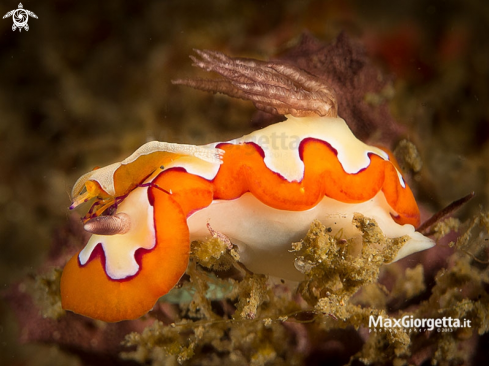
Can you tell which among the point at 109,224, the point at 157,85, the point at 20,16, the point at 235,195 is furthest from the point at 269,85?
the point at 20,16

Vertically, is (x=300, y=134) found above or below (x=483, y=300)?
above

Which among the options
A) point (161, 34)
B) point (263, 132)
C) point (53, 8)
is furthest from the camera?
point (161, 34)

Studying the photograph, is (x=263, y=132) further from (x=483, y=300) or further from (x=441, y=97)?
(x=483, y=300)

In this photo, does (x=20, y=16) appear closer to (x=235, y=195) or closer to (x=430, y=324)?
(x=235, y=195)

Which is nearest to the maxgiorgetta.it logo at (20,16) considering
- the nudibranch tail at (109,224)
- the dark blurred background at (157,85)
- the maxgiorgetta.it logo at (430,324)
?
the dark blurred background at (157,85)

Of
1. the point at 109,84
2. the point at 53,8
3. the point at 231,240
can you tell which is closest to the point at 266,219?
the point at 231,240

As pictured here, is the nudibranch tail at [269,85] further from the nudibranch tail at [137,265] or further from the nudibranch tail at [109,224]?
the nudibranch tail at [109,224]
